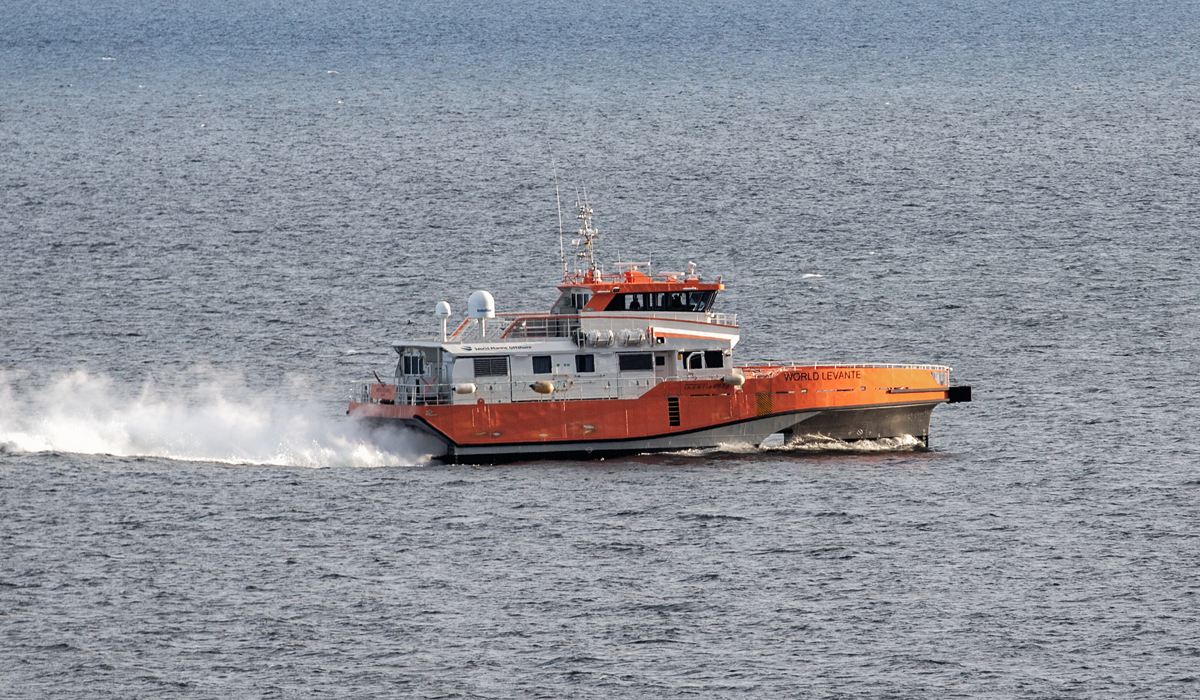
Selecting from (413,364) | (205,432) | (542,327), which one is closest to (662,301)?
(542,327)

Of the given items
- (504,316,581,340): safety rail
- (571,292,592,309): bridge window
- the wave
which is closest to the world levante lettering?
(571,292,592,309): bridge window

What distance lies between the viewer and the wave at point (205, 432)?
164 ft

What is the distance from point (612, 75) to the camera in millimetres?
178500

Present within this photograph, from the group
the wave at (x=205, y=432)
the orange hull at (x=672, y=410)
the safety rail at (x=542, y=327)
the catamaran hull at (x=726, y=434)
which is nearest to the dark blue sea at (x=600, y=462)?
the wave at (x=205, y=432)

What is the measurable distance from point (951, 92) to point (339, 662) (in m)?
133

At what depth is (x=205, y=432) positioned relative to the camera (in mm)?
51219

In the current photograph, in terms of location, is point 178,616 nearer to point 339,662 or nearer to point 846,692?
point 339,662

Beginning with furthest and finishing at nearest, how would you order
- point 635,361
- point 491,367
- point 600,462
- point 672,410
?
point 635,361
point 600,462
point 672,410
point 491,367

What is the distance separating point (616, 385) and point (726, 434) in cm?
370

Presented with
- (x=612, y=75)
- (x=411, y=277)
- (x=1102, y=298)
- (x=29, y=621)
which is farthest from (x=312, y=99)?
(x=29, y=621)

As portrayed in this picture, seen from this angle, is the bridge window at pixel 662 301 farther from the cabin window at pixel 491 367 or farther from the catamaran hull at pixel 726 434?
the catamaran hull at pixel 726 434

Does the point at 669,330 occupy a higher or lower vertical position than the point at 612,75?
lower

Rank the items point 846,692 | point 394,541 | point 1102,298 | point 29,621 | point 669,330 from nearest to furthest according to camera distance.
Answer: point 846,692 < point 29,621 < point 394,541 < point 669,330 < point 1102,298

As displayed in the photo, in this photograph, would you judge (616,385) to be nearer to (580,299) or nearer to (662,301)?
(580,299)
